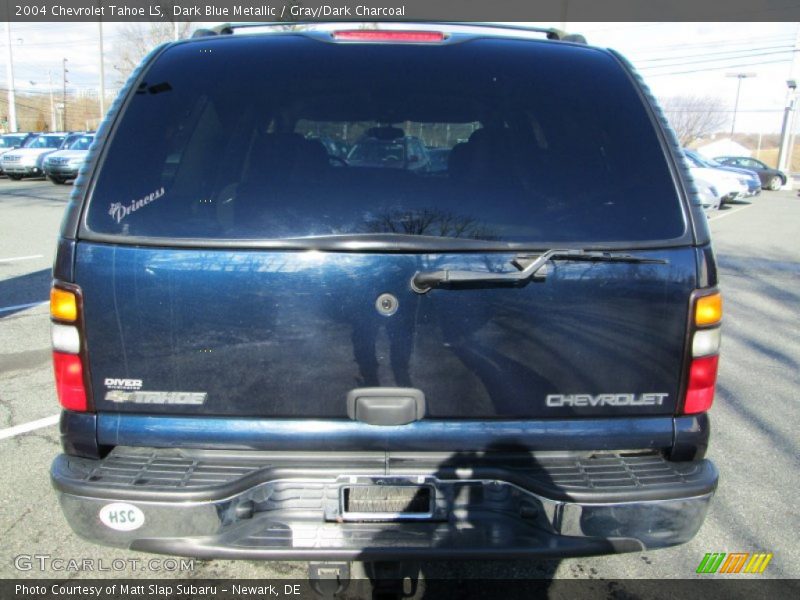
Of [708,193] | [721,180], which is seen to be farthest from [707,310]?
[721,180]

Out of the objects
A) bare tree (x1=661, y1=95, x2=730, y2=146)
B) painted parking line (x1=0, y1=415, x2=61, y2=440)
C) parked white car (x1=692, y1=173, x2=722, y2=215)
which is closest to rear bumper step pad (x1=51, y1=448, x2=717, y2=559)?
painted parking line (x1=0, y1=415, x2=61, y2=440)

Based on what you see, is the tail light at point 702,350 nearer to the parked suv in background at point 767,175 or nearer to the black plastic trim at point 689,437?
the black plastic trim at point 689,437

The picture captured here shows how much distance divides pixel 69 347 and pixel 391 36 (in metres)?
1.54

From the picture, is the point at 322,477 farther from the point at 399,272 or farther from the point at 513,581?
the point at 513,581

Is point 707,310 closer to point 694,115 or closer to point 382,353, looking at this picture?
point 382,353

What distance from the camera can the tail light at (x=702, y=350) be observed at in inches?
81.7

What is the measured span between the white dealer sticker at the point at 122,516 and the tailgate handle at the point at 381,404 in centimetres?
71

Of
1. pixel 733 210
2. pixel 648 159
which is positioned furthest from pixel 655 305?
pixel 733 210

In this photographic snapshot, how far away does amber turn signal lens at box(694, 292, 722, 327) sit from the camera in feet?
6.78

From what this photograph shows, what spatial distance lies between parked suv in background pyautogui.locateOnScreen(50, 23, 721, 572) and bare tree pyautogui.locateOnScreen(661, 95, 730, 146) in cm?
7898

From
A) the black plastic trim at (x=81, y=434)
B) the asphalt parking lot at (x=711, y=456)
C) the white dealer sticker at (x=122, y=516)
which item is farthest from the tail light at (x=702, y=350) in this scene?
the black plastic trim at (x=81, y=434)

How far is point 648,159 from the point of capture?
2176 mm

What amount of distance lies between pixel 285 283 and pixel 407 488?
74 centimetres

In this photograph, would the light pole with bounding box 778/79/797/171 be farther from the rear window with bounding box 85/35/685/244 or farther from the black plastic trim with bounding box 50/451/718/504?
the black plastic trim with bounding box 50/451/718/504
